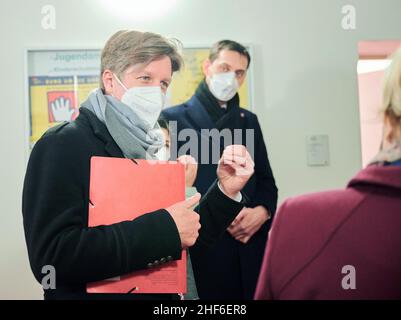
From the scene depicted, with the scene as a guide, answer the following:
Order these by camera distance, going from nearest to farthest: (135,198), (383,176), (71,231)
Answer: (383,176)
(71,231)
(135,198)

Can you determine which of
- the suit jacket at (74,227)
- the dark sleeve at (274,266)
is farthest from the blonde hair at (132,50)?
the dark sleeve at (274,266)

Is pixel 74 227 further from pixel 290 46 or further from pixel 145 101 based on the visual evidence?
pixel 290 46

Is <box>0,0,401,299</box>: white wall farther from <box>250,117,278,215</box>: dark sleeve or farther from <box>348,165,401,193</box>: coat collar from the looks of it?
<box>348,165,401,193</box>: coat collar

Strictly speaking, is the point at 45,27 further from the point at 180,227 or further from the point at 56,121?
the point at 180,227

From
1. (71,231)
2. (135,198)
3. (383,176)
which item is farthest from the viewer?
(135,198)

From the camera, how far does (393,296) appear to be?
2.11ft

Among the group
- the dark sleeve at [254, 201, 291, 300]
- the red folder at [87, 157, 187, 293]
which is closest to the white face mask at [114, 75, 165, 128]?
the red folder at [87, 157, 187, 293]

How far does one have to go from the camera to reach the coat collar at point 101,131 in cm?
83

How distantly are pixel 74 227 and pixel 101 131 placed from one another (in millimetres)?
193

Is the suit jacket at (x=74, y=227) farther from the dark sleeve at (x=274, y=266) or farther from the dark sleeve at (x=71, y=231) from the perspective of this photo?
the dark sleeve at (x=274, y=266)

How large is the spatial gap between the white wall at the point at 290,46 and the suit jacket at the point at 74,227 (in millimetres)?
438

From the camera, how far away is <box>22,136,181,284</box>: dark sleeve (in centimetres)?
74

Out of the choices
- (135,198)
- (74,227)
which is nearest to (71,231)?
(74,227)

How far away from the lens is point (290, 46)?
1.14m
